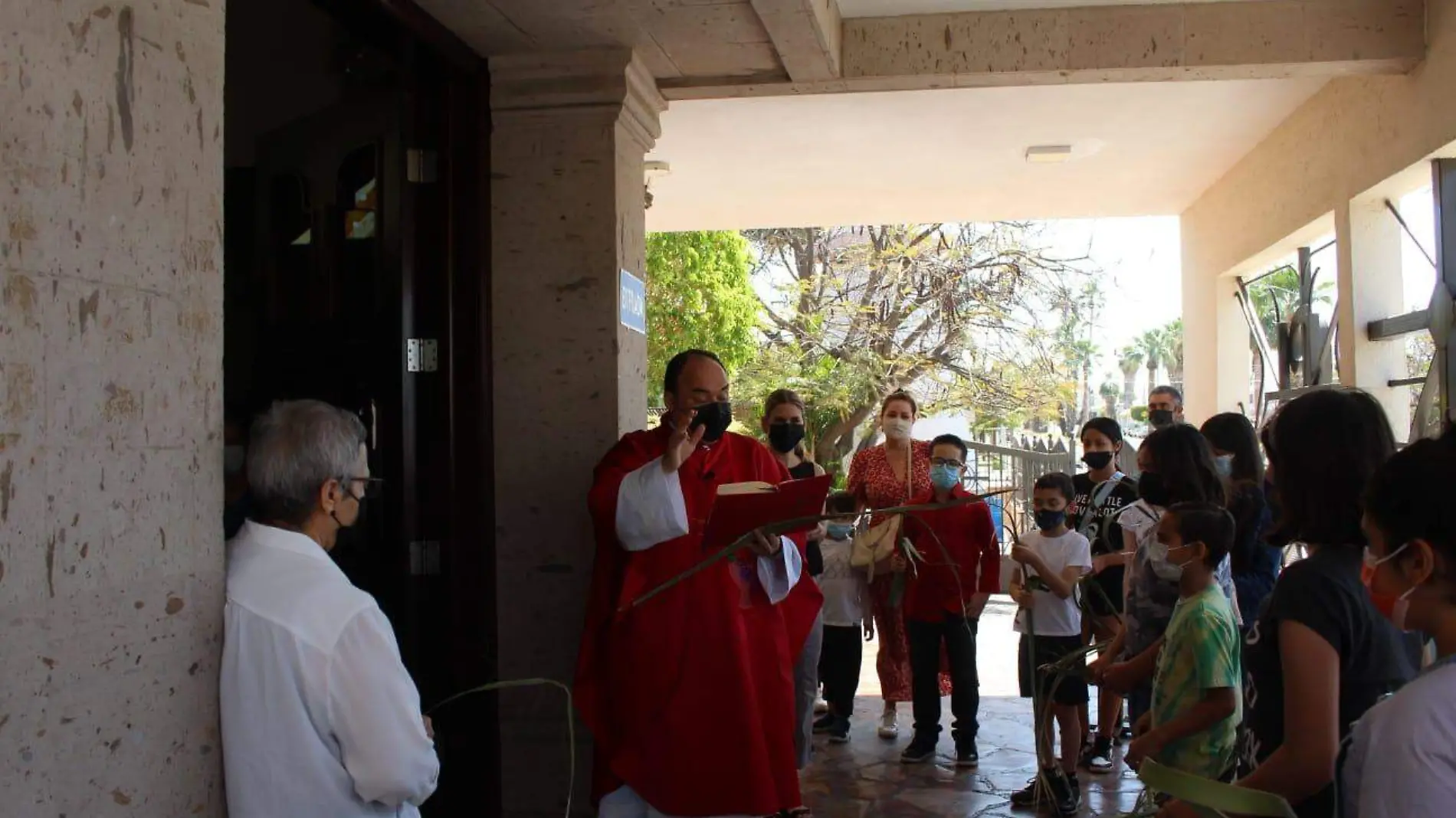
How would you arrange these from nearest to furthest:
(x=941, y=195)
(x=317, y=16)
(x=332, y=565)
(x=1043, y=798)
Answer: (x=332, y=565)
(x=317, y=16)
(x=1043, y=798)
(x=941, y=195)

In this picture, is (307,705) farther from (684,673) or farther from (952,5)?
(952,5)

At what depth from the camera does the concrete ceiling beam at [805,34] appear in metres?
3.72

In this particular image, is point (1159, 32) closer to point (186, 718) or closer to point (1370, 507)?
point (1370, 507)

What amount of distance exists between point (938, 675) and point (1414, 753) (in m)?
4.13

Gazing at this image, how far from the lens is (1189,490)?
342 centimetres

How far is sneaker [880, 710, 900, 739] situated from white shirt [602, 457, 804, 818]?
2.60 metres

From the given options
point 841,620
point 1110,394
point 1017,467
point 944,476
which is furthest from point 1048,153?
point 1110,394

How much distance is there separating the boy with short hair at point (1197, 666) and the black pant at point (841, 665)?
305 cm

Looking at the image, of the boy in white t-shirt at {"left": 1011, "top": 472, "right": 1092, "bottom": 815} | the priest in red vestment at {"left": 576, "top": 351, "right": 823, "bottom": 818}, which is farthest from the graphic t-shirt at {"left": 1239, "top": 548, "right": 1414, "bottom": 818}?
the boy in white t-shirt at {"left": 1011, "top": 472, "right": 1092, "bottom": 815}

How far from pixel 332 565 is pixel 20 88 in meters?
0.86

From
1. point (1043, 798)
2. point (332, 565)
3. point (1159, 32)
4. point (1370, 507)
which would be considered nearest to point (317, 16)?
point (332, 565)

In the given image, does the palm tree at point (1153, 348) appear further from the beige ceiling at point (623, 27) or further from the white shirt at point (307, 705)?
→ the white shirt at point (307, 705)

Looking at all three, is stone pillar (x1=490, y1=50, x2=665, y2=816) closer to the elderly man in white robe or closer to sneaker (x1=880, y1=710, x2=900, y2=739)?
the elderly man in white robe

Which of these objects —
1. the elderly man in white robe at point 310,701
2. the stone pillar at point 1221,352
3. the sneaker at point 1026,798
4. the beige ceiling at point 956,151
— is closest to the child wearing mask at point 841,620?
the sneaker at point 1026,798
